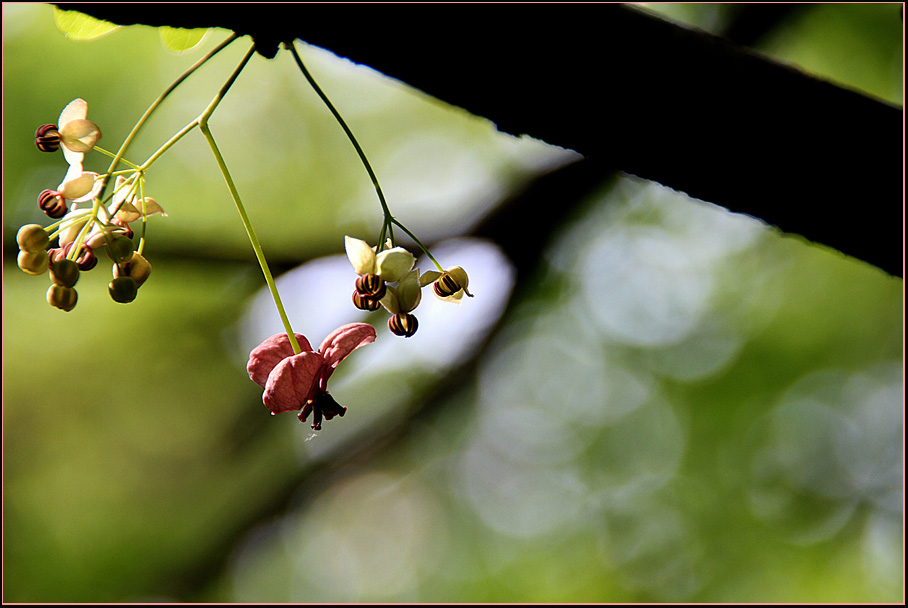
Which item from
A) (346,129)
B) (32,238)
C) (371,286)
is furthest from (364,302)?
(32,238)

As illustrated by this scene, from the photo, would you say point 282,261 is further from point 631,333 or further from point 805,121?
point 631,333

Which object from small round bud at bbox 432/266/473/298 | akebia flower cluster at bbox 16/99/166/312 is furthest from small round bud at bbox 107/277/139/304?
small round bud at bbox 432/266/473/298

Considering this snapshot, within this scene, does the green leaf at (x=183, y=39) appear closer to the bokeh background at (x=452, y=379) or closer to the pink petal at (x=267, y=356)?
the pink petal at (x=267, y=356)

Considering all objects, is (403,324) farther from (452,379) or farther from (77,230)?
(452,379)

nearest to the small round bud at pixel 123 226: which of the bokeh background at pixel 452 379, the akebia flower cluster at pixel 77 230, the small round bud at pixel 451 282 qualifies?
the akebia flower cluster at pixel 77 230

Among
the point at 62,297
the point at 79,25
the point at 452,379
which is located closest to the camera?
the point at 62,297

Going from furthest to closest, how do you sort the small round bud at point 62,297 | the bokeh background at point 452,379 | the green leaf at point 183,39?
the bokeh background at point 452,379, the green leaf at point 183,39, the small round bud at point 62,297
